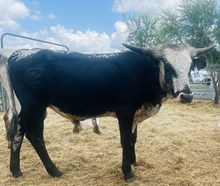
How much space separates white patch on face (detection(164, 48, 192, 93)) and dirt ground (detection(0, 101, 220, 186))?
46.4 inches

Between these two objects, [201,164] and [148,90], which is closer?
[148,90]

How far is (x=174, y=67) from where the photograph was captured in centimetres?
356

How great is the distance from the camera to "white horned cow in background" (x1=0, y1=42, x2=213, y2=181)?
3.77 meters

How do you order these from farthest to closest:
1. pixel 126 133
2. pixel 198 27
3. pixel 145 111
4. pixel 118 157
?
pixel 198 27 < pixel 118 157 < pixel 145 111 < pixel 126 133

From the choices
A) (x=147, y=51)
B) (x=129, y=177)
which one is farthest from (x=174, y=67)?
(x=129, y=177)

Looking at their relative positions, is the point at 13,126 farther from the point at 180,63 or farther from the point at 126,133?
the point at 180,63

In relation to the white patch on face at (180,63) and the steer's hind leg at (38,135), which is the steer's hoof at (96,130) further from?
the white patch on face at (180,63)

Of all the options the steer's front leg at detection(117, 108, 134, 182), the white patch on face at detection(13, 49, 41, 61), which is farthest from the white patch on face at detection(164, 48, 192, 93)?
the white patch on face at detection(13, 49, 41, 61)

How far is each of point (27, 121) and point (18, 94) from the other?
358 mm

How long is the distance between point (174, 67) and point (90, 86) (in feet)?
3.36

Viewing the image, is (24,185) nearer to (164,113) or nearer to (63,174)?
(63,174)

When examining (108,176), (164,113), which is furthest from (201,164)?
(164,113)

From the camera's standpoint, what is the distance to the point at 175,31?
14000 mm

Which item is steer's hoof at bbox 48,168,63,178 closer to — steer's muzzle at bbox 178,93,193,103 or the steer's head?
the steer's head
